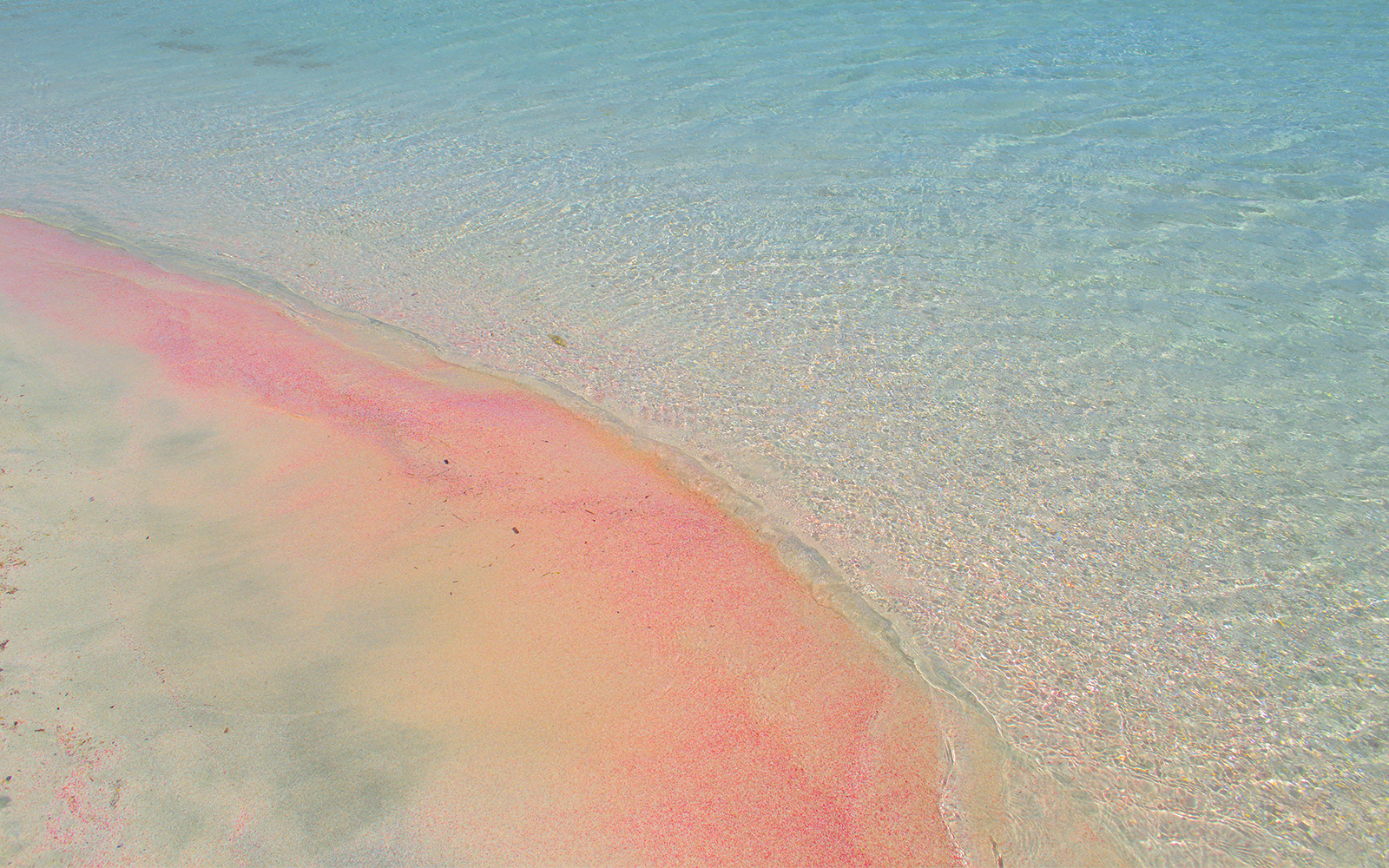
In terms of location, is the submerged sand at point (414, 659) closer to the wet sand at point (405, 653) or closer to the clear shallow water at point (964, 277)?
the wet sand at point (405, 653)

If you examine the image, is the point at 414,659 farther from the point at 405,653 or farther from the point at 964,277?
the point at 964,277

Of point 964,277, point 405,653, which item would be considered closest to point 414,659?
point 405,653

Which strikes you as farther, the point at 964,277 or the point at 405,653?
the point at 964,277

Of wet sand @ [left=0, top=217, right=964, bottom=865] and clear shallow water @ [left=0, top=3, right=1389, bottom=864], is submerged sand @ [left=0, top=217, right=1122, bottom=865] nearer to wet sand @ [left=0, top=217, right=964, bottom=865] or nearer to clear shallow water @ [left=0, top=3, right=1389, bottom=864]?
wet sand @ [left=0, top=217, right=964, bottom=865]

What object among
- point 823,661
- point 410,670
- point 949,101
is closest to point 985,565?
point 823,661

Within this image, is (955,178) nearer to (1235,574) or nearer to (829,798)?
(1235,574)
